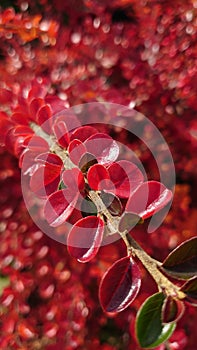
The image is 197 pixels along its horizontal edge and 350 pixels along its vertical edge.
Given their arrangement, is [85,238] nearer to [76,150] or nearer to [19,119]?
[76,150]

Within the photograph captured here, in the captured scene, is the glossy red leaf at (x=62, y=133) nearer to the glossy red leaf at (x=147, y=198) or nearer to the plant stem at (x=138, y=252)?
the plant stem at (x=138, y=252)

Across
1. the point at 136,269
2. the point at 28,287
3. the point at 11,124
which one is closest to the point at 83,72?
the point at 11,124

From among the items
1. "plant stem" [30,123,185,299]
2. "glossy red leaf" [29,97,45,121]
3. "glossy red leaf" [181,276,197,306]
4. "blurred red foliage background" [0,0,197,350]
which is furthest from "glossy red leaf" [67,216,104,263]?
"blurred red foliage background" [0,0,197,350]

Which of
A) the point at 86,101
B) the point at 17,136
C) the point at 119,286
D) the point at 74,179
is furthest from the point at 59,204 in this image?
the point at 86,101

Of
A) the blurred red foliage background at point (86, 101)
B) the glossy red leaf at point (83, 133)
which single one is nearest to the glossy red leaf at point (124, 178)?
the glossy red leaf at point (83, 133)

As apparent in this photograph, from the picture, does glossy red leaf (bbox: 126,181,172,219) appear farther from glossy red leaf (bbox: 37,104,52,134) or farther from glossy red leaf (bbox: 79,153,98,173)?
glossy red leaf (bbox: 37,104,52,134)

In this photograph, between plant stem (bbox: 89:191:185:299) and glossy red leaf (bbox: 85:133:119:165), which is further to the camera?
glossy red leaf (bbox: 85:133:119:165)
